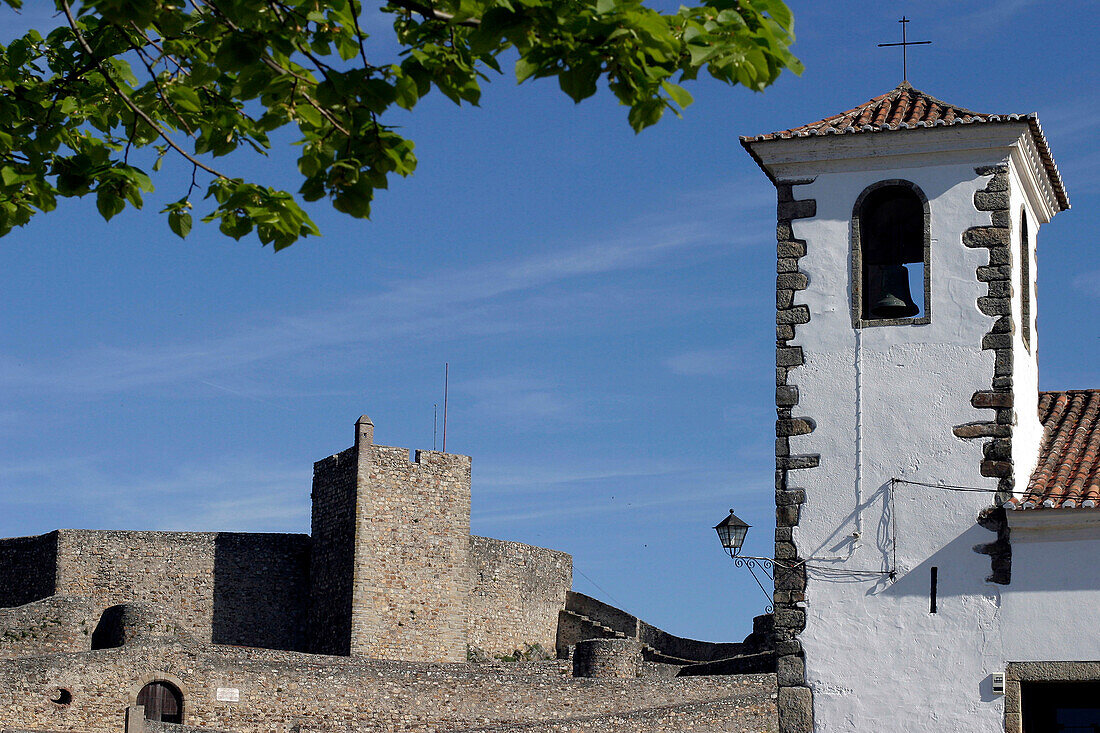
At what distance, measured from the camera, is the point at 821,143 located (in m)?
15.1

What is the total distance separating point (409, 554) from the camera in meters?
36.5

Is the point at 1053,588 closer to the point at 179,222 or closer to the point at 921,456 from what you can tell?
the point at 921,456

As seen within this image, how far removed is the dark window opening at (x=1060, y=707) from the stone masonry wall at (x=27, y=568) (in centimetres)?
2730

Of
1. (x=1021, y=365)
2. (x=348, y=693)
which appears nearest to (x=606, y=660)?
(x=348, y=693)

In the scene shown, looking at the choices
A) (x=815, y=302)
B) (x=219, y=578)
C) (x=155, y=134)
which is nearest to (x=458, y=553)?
(x=219, y=578)

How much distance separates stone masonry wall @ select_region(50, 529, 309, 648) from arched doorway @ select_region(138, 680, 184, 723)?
1033cm

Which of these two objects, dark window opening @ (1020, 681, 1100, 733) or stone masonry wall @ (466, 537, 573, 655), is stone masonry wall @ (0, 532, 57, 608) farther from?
dark window opening @ (1020, 681, 1100, 733)

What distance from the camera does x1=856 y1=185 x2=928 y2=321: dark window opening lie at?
1501cm

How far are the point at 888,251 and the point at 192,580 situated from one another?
25008mm

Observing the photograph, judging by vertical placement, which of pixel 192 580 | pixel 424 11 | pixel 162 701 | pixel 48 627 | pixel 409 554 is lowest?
pixel 162 701

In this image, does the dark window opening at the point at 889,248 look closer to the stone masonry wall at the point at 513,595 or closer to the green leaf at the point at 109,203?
the green leaf at the point at 109,203

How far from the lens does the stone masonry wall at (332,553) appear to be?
36.0 m

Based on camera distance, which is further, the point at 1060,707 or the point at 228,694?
the point at 228,694

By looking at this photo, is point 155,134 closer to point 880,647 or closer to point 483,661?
point 880,647
